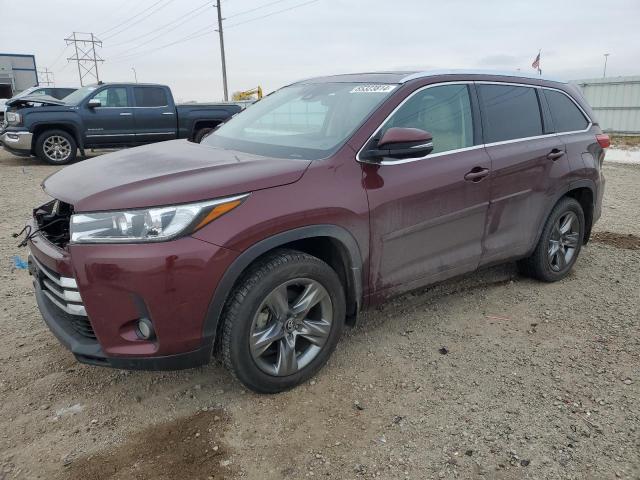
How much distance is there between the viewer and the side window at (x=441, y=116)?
127 inches

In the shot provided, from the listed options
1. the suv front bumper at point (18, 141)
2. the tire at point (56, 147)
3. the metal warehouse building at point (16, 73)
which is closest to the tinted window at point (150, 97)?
the tire at point (56, 147)

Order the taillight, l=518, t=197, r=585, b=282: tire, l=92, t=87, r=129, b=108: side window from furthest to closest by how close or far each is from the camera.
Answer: l=92, t=87, r=129, b=108: side window → the taillight → l=518, t=197, r=585, b=282: tire

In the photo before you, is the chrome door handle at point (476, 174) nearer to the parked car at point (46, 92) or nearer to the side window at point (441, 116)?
the side window at point (441, 116)

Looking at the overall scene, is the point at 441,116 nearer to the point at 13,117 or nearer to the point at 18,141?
the point at 18,141

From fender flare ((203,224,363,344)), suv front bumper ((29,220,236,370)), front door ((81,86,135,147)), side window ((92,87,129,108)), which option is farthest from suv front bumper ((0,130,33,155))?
fender flare ((203,224,363,344))

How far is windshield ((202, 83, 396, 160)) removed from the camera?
3.08 m

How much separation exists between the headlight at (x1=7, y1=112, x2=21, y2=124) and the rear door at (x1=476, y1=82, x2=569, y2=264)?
1083 centimetres

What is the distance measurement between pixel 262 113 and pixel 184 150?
821mm

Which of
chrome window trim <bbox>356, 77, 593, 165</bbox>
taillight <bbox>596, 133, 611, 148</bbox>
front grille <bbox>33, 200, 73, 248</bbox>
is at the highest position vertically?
chrome window trim <bbox>356, 77, 593, 165</bbox>

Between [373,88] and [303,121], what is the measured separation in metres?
0.53

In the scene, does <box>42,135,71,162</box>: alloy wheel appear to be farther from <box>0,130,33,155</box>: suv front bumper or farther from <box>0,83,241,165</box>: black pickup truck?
<box>0,130,33,155</box>: suv front bumper

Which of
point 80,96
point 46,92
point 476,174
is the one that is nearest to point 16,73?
point 46,92

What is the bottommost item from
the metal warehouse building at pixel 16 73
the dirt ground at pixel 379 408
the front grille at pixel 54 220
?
the dirt ground at pixel 379 408

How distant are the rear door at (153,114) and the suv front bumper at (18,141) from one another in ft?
7.60
